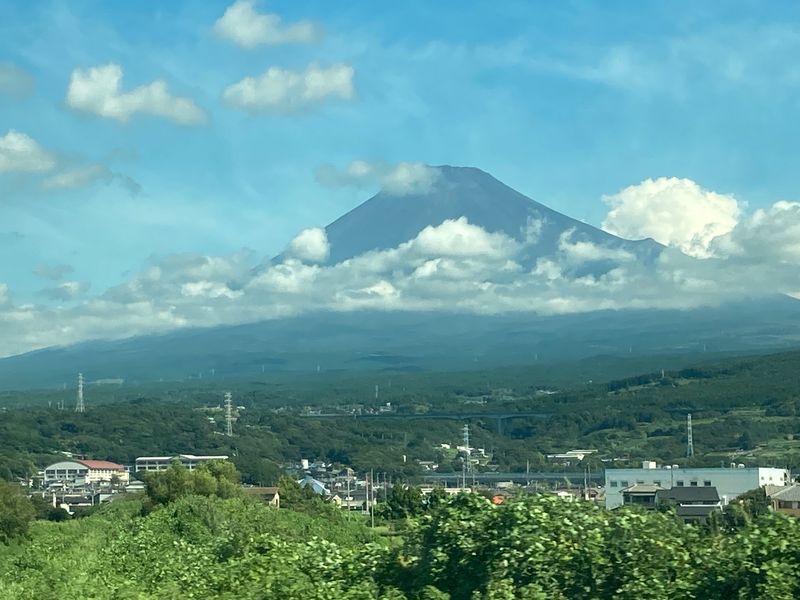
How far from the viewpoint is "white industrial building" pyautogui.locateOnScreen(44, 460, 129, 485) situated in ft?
322

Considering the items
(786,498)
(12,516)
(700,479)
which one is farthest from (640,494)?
(12,516)

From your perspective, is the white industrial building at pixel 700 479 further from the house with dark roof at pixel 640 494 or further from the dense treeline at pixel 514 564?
the dense treeline at pixel 514 564

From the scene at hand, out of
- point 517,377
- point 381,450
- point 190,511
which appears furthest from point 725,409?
point 190,511

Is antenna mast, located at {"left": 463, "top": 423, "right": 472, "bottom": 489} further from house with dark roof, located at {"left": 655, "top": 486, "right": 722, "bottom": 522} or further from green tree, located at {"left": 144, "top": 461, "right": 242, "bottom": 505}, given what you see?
green tree, located at {"left": 144, "top": 461, "right": 242, "bottom": 505}

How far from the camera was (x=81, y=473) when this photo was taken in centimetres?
9888

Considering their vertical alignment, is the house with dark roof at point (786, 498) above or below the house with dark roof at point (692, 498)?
above

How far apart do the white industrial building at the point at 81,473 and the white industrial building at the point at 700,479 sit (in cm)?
4128

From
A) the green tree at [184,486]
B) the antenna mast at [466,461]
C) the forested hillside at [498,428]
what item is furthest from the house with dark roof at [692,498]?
the forested hillside at [498,428]

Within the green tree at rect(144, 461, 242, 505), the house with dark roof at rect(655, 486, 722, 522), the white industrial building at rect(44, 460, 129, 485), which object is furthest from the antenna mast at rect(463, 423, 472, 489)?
the green tree at rect(144, 461, 242, 505)

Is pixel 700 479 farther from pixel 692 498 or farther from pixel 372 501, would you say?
pixel 372 501

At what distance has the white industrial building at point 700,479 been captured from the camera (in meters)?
64.7

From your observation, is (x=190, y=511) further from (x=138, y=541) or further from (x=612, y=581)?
(x=612, y=581)

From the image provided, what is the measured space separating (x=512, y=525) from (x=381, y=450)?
10321 cm

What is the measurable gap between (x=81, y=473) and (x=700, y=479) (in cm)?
4822
